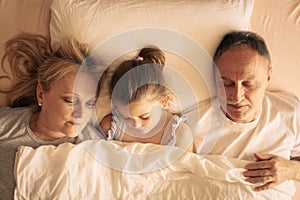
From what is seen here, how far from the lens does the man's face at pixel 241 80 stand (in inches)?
53.2

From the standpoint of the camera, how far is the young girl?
1306 millimetres

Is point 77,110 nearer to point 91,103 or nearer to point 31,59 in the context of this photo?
→ point 91,103

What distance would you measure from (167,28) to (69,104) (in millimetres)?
393

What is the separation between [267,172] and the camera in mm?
1338

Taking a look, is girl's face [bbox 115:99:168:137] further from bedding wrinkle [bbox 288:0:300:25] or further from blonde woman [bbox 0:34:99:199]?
bedding wrinkle [bbox 288:0:300:25]

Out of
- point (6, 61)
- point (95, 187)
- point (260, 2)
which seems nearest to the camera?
point (95, 187)

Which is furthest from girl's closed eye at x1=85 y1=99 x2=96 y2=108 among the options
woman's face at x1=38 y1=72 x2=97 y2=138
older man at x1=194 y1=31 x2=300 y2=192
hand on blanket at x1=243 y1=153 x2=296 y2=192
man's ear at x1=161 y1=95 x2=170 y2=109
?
hand on blanket at x1=243 y1=153 x2=296 y2=192

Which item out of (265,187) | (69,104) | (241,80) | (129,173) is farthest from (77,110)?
(265,187)

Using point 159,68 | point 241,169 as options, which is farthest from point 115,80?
point 241,169

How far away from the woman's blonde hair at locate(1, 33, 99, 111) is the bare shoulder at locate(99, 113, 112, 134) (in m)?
0.18

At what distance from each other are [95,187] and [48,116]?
0.26 meters

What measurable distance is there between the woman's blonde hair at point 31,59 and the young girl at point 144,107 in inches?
5.1

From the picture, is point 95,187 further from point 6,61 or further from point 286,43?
point 286,43

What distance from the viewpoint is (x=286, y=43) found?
1486mm
